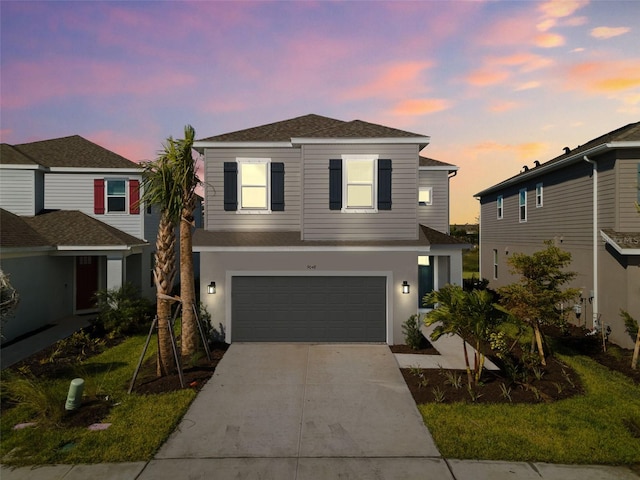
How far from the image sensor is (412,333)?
11062 millimetres

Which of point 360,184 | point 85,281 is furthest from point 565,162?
point 85,281

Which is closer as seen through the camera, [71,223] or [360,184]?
[360,184]

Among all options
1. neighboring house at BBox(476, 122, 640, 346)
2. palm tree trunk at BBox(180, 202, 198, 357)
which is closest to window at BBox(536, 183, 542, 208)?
neighboring house at BBox(476, 122, 640, 346)

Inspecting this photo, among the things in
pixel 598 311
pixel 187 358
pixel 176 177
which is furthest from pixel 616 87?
pixel 187 358

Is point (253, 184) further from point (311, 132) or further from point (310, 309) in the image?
point (310, 309)

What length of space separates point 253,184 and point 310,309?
15.5 ft

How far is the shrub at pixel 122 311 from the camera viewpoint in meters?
12.4

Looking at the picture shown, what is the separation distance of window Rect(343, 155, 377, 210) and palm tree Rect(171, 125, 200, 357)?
4631mm

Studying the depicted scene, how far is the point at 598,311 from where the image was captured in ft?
40.6

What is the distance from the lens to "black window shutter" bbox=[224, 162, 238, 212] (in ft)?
40.5

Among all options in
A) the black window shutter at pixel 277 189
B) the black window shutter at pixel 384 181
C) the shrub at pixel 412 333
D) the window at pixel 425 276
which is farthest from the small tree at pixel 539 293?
the black window shutter at pixel 277 189

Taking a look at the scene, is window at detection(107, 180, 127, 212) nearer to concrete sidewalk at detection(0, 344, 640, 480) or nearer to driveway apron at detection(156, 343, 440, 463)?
driveway apron at detection(156, 343, 440, 463)

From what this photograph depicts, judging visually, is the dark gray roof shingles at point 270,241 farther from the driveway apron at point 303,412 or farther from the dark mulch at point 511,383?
the dark mulch at point 511,383

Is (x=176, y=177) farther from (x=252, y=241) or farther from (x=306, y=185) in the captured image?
(x=306, y=185)
